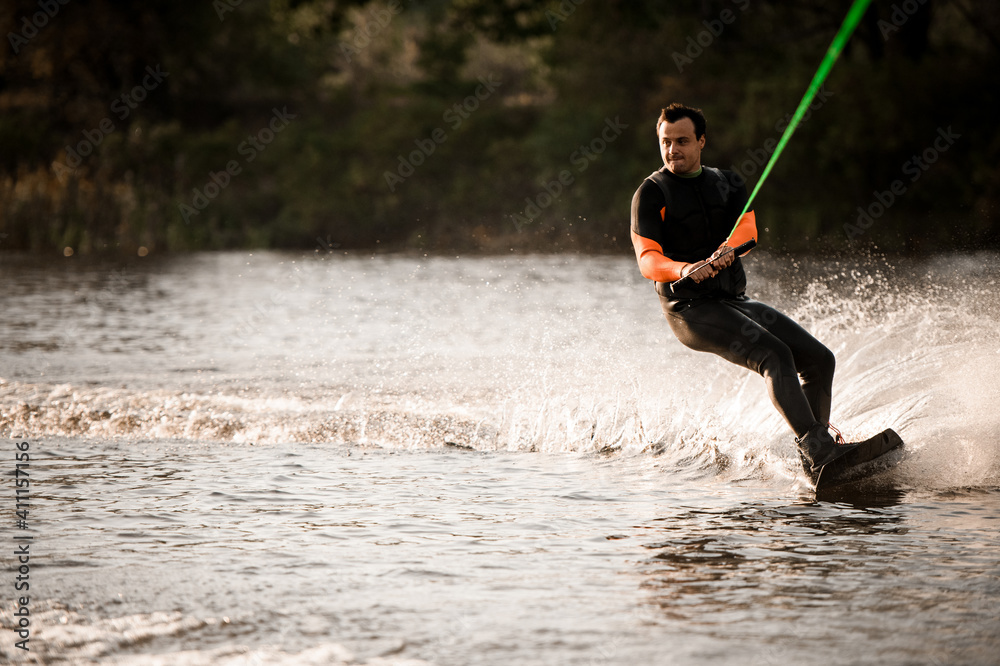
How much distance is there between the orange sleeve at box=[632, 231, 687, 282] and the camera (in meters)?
5.90

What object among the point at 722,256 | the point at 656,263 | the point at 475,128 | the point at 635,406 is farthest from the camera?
the point at 475,128

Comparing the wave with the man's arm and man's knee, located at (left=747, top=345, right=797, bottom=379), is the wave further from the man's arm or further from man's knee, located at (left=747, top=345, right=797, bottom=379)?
the man's arm

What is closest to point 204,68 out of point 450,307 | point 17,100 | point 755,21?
point 17,100

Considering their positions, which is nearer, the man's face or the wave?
the man's face

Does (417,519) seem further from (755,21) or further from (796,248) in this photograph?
(755,21)

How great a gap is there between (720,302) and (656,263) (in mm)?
454

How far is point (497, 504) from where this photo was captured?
6.00 meters

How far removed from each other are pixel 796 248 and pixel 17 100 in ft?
80.2

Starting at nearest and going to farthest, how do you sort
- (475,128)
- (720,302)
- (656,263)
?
(656,263)
(720,302)
(475,128)

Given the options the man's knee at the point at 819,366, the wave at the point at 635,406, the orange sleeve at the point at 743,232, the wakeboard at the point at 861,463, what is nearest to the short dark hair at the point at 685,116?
the orange sleeve at the point at 743,232

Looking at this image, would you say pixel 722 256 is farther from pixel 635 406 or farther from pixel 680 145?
pixel 635 406

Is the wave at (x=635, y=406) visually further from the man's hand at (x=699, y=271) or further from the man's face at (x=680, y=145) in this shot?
the man's face at (x=680, y=145)

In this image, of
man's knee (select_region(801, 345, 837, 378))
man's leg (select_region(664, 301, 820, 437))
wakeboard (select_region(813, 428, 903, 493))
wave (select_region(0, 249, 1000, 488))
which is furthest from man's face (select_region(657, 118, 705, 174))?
wave (select_region(0, 249, 1000, 488))

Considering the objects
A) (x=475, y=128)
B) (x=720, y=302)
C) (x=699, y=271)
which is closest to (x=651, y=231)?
(x=699, y=271)
